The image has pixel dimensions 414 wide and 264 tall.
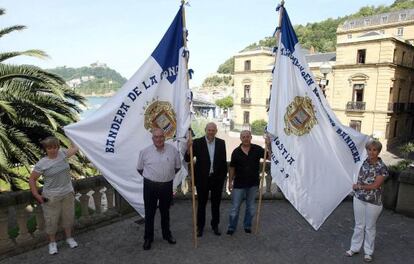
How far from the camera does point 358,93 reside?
33.4 metres

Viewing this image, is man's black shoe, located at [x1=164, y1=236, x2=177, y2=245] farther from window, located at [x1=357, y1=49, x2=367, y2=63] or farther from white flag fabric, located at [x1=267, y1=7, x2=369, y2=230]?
window, located at [x1=357, y1=49, x2=367, y2=63]

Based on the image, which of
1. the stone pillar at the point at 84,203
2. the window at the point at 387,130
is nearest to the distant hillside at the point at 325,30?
the window at the point at 387,130

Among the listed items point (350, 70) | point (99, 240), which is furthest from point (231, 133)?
point (99, 240)

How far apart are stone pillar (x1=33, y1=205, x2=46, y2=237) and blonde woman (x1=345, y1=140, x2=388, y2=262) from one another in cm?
478

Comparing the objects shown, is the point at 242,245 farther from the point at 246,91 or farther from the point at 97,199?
the point at 246,91

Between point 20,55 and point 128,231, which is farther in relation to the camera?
point 20,55

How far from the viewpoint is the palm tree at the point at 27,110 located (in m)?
7.54

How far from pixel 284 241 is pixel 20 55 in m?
7.84

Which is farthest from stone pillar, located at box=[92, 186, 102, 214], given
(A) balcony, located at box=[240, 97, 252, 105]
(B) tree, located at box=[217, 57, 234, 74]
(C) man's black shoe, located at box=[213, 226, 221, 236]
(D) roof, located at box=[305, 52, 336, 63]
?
(B) tree, located at box=[217, 57, 234, 74]

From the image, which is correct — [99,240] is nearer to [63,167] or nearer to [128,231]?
[128,231]

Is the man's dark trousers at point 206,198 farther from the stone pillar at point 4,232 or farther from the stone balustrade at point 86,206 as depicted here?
the stone pillar at point 4,232

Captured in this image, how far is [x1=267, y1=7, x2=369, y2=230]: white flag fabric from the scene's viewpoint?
17.1ft

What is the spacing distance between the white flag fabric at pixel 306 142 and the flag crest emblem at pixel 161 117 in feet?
5.19

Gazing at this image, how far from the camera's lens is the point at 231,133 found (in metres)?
42.9
